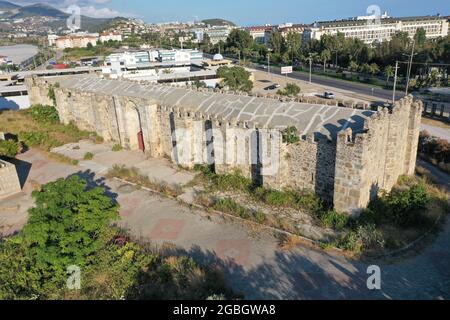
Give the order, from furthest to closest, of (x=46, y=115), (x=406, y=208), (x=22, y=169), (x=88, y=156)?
1. (x=46, y=115)
2. (x=88, y=156)
3. (x=22, y=169)
4. (x=406, y=208)

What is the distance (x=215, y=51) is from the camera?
392 feet

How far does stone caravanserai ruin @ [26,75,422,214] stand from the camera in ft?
49.6

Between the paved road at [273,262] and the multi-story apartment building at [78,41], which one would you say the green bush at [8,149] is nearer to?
the paved road at [273,262]

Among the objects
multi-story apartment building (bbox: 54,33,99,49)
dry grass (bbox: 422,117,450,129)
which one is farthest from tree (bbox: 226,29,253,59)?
dry grass (bbox: 422,117,450,129)

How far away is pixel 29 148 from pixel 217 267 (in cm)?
2157

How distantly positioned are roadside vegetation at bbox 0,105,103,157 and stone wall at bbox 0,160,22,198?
19.6ft

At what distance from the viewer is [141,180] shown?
20.7 metres

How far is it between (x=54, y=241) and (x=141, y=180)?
8.29 m

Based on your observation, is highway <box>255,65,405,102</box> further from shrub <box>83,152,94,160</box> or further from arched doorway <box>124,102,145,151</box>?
shrub <box>83,152,94,160</box>

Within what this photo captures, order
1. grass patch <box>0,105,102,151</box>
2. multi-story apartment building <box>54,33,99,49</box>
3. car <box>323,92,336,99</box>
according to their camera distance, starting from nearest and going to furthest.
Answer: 1. grass patch <box>0,105,102,151</box>
2. car <box>323,92,336,99</box>
3. multi-story apartment building <box>54,33,99,49</box>

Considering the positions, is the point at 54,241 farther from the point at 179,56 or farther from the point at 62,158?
the point at 179,56

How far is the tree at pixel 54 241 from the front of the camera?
1216 centimetres

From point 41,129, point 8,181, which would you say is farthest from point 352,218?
point 41,129
